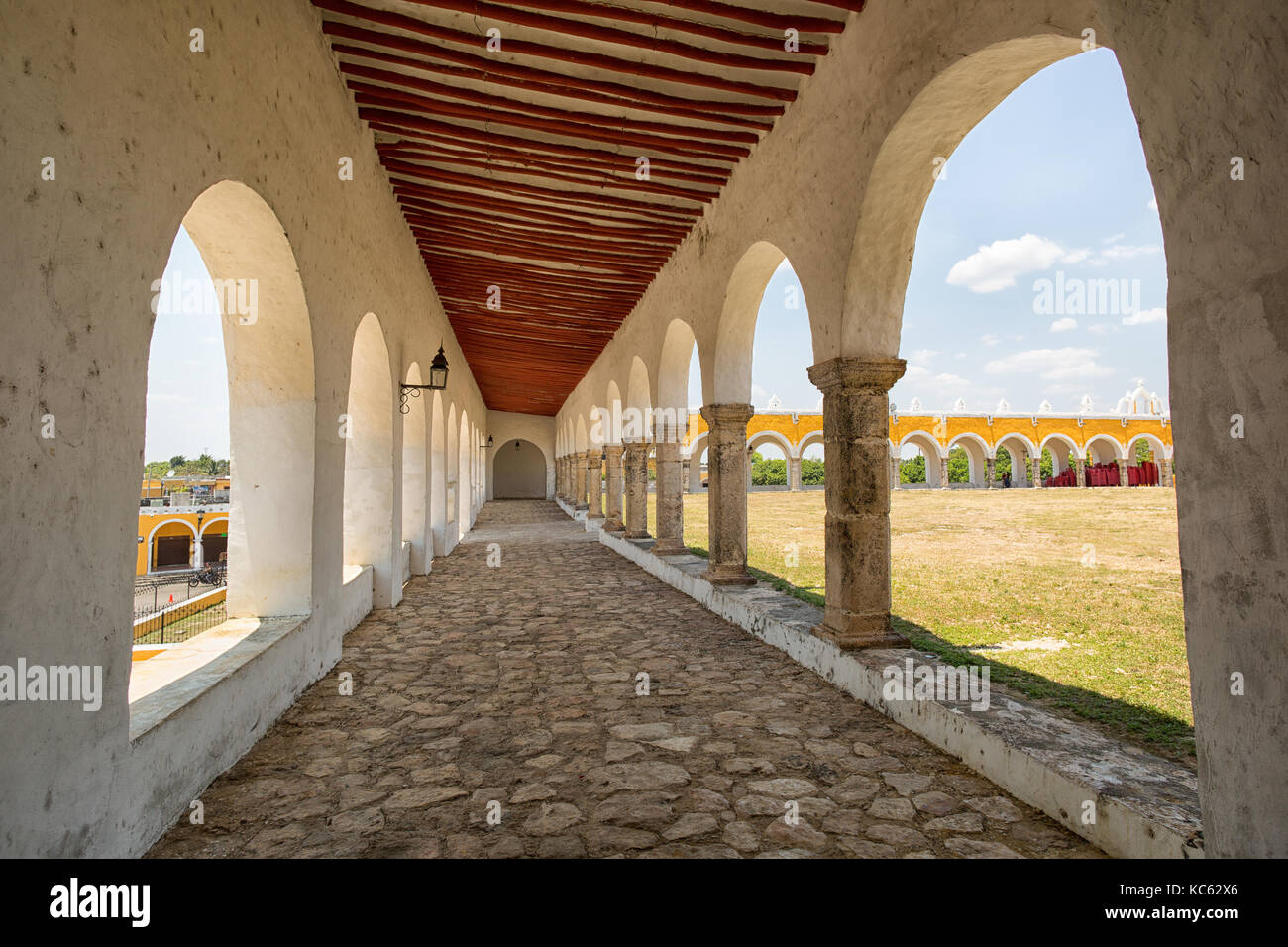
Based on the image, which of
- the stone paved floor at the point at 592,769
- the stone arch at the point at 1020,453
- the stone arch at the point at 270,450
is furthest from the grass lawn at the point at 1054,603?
the stone arch at the point at 1020,453

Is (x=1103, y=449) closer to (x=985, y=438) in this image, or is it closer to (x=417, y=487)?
(x=985, y=438)

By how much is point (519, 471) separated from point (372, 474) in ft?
79.4

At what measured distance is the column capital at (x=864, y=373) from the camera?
13.4 feet

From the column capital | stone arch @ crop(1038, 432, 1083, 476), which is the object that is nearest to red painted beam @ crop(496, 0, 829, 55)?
the column capital

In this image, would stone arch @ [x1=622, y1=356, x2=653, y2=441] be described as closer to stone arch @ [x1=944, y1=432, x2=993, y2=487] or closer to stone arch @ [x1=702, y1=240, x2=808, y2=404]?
stone arch @ [x1=702, y1=240, x2=808, y2=404]

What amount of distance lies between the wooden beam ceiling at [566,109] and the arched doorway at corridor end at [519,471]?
73.5 feet

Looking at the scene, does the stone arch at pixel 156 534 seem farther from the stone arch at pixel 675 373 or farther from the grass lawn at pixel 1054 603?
the stone arch at pixel 675 373

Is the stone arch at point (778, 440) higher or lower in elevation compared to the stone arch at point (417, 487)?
higher

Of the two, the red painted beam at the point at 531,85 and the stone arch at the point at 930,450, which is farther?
the stone arch at the point at 930,450

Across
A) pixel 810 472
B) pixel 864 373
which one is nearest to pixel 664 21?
pixel 864 373

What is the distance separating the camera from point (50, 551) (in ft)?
5.92
